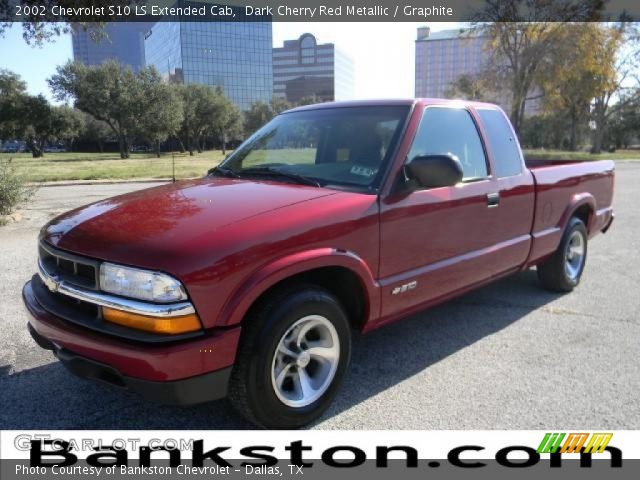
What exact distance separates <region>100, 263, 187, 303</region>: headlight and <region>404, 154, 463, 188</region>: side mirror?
162cm

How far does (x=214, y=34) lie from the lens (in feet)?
162

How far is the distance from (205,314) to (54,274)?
3.38ft

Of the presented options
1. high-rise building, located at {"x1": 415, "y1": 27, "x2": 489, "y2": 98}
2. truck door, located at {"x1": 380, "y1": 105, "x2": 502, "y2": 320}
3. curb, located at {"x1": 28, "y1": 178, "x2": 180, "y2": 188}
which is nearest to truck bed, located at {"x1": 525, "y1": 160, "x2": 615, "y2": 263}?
truck door, located at {"x1": 380, "y1": 105, "x2": 502, "y2": 320}

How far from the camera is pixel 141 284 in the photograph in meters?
2.39

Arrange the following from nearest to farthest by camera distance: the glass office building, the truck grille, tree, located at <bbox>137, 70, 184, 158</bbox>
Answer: the truck grille
tree, located at <bbox>137, 70, 184, 158</bbox>
the glass office building

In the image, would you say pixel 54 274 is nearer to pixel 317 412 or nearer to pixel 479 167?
pixel 317 412

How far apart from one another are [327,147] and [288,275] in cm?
143

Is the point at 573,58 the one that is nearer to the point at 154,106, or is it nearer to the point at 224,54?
the point at 154,106

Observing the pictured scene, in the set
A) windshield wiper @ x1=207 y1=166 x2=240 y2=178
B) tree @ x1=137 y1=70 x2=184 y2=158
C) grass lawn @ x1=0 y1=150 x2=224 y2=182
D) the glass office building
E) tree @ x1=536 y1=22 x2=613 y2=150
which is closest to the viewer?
windshield wiper @ x1=207 y1=166 x2=240 y2=178

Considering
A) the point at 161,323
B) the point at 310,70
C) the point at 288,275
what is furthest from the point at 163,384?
the point at 310,70

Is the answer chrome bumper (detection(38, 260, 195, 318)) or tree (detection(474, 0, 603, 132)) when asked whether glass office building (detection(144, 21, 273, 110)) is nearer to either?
tree (detection(474, 0, 603, 132))

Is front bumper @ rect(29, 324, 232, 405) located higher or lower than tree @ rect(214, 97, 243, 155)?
lower

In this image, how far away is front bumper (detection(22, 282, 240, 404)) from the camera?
92.1 inches

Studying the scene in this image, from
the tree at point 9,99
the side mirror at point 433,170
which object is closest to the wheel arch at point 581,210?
the side mirror at point 433,170
